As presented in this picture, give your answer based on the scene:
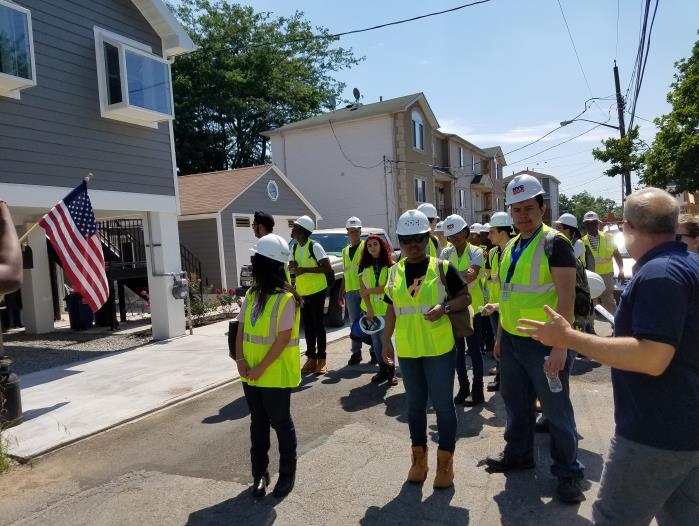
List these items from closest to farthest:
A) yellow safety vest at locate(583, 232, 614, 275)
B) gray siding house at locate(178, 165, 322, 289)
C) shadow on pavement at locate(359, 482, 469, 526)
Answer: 1. shadow on pavement at locate(359, 482, 469, 526)
2. yellow safety vest at locate(583, 232, 614, 275)
3. gray siding house at locate(178, 165, 322, 289)

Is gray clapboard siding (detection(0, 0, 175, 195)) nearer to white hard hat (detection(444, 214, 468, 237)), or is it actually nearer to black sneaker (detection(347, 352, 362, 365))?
black sneaker (detection(347, 352, 362, 365))

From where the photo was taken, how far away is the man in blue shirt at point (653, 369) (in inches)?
75.7

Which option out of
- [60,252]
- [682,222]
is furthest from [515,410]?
[60,252]

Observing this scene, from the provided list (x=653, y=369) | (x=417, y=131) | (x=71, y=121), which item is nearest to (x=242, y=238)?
(x=71, y=121)

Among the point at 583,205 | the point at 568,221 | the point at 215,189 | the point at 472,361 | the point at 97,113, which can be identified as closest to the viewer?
the point at 472,361

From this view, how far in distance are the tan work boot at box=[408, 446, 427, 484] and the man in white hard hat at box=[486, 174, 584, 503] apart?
710 millimetres

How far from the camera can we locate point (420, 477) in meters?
3.81

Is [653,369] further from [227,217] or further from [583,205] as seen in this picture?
[583,205]

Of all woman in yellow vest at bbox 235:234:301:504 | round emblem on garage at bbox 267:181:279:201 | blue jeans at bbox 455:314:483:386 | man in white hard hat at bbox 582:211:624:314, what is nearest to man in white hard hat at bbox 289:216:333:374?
blue jeans at bbox 455:314:483:386

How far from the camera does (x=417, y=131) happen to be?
2694 cm

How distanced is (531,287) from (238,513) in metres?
2.44

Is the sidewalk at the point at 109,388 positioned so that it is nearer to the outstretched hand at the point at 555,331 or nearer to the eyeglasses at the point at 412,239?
the eyeglasses at the point at 412,239

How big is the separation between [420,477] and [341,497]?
57 cm

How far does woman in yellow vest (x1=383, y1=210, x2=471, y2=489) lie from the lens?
12.1 feet
